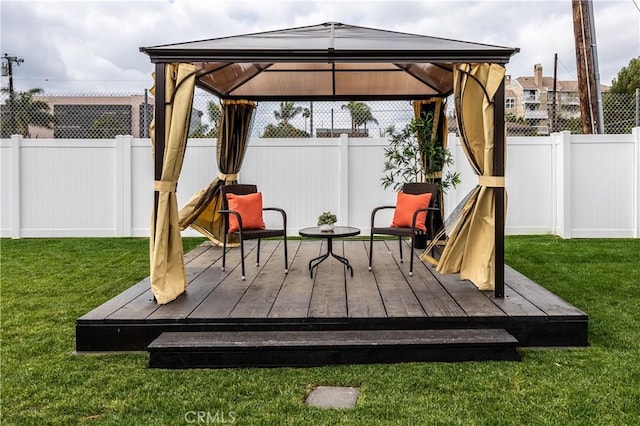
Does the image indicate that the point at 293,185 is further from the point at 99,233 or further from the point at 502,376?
the point at 502,376

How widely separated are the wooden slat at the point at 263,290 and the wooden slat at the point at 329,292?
296mm

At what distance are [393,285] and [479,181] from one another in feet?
3.36

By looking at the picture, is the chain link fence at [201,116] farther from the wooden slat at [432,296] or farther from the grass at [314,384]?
the grass at [314,384]

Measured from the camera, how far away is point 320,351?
274cm

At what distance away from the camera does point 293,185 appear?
7.40m

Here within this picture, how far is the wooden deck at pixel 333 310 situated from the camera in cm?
296

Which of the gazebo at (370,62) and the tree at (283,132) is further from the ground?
the tree at (283,132)

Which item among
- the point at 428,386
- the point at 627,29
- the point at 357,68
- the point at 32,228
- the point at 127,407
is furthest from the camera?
the point at 627,29

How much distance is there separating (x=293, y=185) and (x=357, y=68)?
2613 millimetres

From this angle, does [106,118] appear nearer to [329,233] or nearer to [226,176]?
[226,176]

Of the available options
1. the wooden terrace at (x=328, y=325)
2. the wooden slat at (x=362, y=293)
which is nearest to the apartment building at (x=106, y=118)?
the wooden slat at (x=362, y=293)

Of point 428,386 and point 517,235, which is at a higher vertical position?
point 517,235

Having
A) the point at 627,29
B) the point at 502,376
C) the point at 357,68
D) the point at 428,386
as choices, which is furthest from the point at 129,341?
the point at 627,29

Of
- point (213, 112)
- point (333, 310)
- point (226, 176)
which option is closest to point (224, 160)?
point (226, 176)
